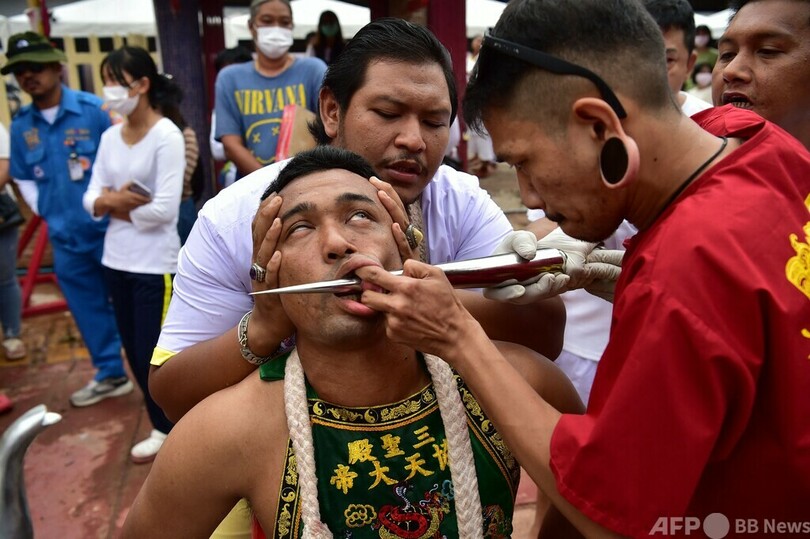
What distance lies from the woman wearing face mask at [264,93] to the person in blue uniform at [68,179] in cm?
107

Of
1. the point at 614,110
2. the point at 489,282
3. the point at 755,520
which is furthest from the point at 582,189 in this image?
the point at 755,520

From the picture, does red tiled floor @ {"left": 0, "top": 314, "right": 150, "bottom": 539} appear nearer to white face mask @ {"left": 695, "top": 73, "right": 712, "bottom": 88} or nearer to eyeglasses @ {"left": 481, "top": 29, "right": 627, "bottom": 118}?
eyeglasses @ {"left": 481, "top": 29, "right": 627, "bottom": 118}

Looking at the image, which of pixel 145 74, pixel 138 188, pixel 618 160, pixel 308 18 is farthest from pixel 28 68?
pixel 308 18

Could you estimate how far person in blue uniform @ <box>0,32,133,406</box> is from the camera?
4.82m

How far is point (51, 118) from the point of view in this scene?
4945mm

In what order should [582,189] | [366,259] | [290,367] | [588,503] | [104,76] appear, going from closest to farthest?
[588,503] → [582,189] → [366,259] → [290,367] → [104,76]

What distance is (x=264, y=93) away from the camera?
15.5 feet

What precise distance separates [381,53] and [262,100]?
9.13ft

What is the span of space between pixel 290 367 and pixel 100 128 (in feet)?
13.2

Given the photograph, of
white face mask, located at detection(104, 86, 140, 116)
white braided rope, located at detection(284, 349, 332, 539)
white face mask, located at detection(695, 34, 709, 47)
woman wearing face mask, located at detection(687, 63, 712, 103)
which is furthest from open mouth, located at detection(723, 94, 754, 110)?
white face mask, located at detection(695, 34, 709, 47)

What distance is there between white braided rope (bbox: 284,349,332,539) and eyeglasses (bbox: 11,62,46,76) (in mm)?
Result: 4277

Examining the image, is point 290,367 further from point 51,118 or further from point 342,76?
point 51,118

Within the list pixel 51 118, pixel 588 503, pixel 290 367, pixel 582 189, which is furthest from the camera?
pixel 51 118

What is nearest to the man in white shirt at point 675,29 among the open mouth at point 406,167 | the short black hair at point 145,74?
the open mouth at point 406,167
